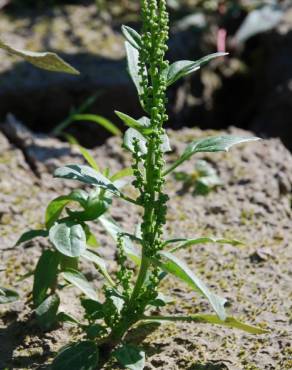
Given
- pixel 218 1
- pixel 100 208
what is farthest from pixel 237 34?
pixel 100 208

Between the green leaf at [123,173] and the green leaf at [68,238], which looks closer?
the green leaf at [68,238]

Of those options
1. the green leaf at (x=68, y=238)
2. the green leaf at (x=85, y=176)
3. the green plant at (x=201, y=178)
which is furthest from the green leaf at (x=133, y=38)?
the green plant at (x=201, y=178)

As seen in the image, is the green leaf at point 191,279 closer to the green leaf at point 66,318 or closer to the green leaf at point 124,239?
the green leaf at point 124,239

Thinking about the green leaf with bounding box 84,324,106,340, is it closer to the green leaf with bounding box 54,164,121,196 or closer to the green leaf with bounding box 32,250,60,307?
the green leaf with bounding box 32,250,60,307

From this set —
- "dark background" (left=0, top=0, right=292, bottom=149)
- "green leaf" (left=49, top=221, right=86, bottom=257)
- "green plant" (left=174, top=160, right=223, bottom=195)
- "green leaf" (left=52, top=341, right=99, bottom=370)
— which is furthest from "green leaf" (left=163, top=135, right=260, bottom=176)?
"dark background" (left=0, top=0, right=292, bottom=149)

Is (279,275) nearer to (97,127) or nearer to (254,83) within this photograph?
(97,127)

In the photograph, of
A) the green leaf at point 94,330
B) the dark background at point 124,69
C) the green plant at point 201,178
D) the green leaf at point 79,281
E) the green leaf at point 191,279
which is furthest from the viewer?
the dark background at point 124,69

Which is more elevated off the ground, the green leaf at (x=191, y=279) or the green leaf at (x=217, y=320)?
the green leaf at (x=191, y=279)
